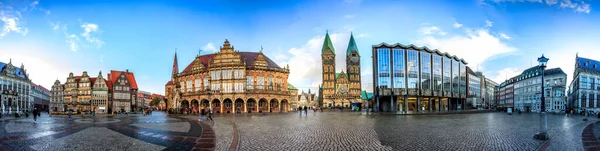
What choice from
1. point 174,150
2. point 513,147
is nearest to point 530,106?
point 513,147

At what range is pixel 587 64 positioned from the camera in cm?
7638

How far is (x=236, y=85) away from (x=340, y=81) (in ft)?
271

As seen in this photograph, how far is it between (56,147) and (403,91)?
60.3 metres

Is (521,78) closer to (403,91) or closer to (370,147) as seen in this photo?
(403,91)

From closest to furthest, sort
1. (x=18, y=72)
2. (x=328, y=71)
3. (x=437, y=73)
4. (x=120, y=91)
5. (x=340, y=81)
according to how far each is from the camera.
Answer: (x=437, y=73), (x=18, y=72), (x=120, y=91), (x=328, y=71), (x=340, y=81)

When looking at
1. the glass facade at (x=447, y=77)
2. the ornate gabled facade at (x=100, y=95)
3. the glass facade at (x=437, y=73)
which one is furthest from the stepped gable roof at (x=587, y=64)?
the ornate gabled facade at (x=100, y=95)

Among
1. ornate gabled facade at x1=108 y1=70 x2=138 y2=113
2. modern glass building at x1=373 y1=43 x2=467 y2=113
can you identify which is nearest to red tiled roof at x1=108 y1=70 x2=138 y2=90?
ornate gabled facade at x1=108 y1=70 x2=138 y2=113

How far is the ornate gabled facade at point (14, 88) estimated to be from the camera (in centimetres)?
7256

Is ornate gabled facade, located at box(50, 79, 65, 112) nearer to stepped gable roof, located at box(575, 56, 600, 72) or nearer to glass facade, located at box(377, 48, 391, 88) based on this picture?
glass facade, located at box(377, 48, 391, 88)

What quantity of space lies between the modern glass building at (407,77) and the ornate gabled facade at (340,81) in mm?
67947

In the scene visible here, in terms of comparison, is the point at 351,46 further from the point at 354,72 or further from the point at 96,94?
the point at 96,94

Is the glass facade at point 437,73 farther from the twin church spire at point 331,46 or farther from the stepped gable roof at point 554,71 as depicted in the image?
the twin church spire at point 331,46

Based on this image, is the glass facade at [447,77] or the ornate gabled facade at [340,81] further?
the ornate gabled facade at [340,81]

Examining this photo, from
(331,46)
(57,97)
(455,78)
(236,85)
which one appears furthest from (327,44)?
(57,97)
